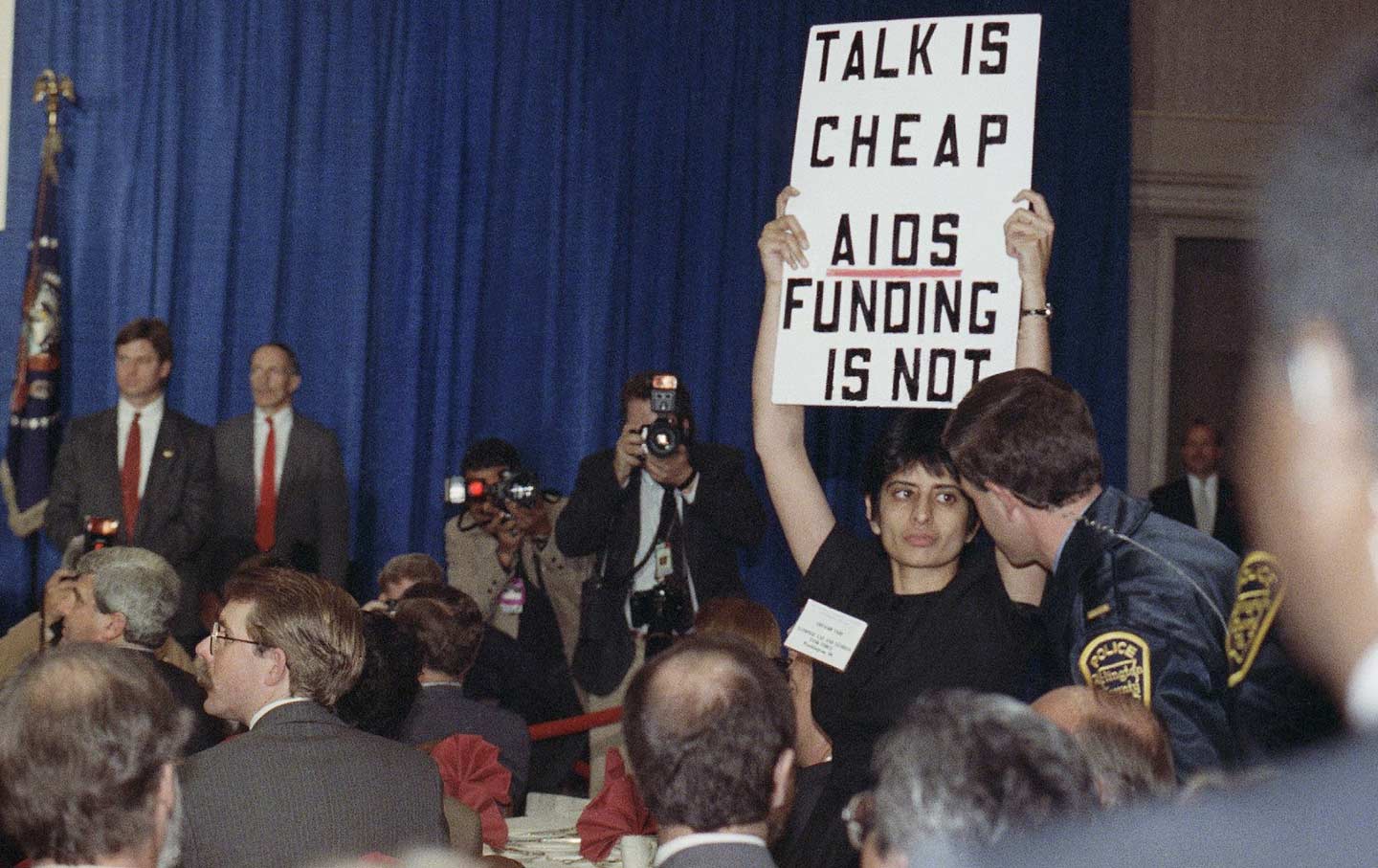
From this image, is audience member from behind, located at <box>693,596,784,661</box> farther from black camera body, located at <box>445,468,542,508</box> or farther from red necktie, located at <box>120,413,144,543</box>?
red necktie, located at <box>120,413,144,543</box>

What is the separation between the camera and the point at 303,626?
2.59 metres

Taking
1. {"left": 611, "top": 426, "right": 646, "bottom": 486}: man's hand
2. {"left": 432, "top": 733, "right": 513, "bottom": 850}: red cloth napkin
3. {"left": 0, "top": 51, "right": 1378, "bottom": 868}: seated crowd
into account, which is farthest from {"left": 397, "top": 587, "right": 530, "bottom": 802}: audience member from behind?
{"left": 611, "top": 426, "right": 646, "bottom": 486}: man's hand

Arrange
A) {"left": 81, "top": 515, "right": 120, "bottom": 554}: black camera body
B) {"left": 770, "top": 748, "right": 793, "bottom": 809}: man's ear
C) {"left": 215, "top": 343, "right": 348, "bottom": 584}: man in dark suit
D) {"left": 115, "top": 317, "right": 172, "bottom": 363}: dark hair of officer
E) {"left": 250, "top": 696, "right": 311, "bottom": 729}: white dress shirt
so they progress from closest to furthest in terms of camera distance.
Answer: {"left": 770, "top": 748, "right": 793, "bottom": 809}: man's ear
{"left": 250, "top": 696, "right": 311, "bottom": 729}: white dress shirt
{"left": 81, "top": 515, "right": 120, "bottom": 554}: black camera body
{"left": 115, "top": 317, "right": 172, "bottom": 363}: dark hair of officer
{"left": 215, "top": 343, "right": 348, "bottom": 584}: man in dark suit

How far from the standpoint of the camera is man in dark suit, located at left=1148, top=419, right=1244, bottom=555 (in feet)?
24.7

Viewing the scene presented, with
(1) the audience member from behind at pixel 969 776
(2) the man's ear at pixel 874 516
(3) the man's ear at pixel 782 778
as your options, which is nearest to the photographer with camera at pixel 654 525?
(2) the man's ear at pixel 874 516

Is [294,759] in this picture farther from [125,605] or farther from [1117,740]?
[125,605]

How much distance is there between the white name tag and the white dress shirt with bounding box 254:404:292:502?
380 cm

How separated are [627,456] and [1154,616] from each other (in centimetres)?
333

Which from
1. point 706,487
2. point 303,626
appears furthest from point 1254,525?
point 706,487

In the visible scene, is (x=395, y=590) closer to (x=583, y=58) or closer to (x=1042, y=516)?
(x=1042, y=516)

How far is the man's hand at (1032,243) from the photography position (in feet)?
10.5

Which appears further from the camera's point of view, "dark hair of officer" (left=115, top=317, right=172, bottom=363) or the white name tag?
"dark hair of officer" (left=115, top=317, right=172, bottom=363)

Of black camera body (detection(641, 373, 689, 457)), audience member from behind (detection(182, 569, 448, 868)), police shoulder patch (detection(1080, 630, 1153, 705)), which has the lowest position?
audience member from behind (detection(182, 569, 448, 868))

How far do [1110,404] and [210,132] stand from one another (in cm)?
431
